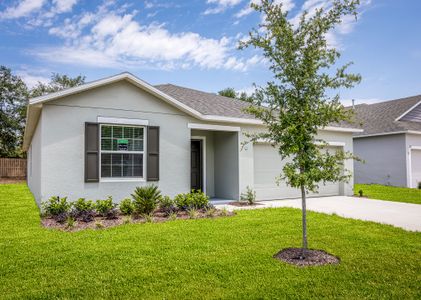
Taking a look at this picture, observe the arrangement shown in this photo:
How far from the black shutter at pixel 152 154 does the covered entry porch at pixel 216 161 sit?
1969 mm

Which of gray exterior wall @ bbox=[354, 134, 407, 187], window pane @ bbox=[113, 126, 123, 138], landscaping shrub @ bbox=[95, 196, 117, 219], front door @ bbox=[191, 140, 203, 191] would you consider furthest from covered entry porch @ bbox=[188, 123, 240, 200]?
gray exterior wall @ bbox=[354, 134, 407, 187]

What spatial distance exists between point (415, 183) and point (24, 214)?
61.8ft

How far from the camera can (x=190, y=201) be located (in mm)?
9406

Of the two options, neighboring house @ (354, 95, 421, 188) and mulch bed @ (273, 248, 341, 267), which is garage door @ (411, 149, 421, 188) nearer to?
neighboring house @ (354, 95, 421, 188)

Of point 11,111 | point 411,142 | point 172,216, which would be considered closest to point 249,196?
point 172,216

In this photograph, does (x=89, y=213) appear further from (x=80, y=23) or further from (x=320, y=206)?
(x=80, y=23)

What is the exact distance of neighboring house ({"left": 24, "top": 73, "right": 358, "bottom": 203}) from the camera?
28.9ft

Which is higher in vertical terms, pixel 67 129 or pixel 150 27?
pixel 150 27

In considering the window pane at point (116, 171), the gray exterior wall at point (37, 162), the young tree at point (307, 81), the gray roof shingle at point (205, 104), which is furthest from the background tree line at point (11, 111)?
the young tree at point (307, 81)

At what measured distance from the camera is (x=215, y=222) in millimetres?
7840

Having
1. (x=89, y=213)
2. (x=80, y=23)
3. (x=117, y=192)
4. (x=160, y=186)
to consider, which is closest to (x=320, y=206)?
(x=160, y=186)

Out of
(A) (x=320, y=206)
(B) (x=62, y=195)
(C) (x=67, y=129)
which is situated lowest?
(A) (x=320, y=206)

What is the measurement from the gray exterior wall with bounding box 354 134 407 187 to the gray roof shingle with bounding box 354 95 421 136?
450 mm

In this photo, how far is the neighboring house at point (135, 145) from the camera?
8.80m
